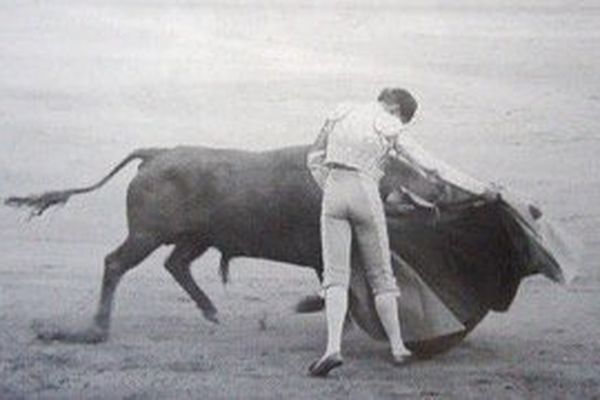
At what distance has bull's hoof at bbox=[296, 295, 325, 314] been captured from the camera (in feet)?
22.2

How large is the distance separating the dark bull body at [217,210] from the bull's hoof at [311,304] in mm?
201

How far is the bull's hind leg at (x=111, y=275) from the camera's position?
6.58m

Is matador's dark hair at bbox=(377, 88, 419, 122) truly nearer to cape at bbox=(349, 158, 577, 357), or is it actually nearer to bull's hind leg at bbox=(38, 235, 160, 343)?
cape at bbox=(349, 158, 577, 357)

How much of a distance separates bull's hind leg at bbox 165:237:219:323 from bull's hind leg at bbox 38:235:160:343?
0.26m

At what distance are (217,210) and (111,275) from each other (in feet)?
2.01

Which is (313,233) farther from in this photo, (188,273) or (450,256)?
(188,273)

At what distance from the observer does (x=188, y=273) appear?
6.96 metres

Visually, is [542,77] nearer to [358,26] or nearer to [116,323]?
[358,26]

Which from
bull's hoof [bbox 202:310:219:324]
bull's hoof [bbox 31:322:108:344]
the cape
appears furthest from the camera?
bull's hoof [bbox 202:310:219:324]

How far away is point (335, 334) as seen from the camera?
5.77 meters

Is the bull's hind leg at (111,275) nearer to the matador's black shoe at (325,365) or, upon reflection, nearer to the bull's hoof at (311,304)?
the bull's hoof at (311,304)

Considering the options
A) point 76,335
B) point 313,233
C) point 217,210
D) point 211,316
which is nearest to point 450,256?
point 313,233

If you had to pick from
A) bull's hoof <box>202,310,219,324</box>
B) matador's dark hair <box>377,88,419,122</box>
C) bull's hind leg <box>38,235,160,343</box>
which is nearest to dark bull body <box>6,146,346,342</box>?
bull's hind leg <box>38,235,160,343</box>

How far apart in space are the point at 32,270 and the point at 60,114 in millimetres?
908
